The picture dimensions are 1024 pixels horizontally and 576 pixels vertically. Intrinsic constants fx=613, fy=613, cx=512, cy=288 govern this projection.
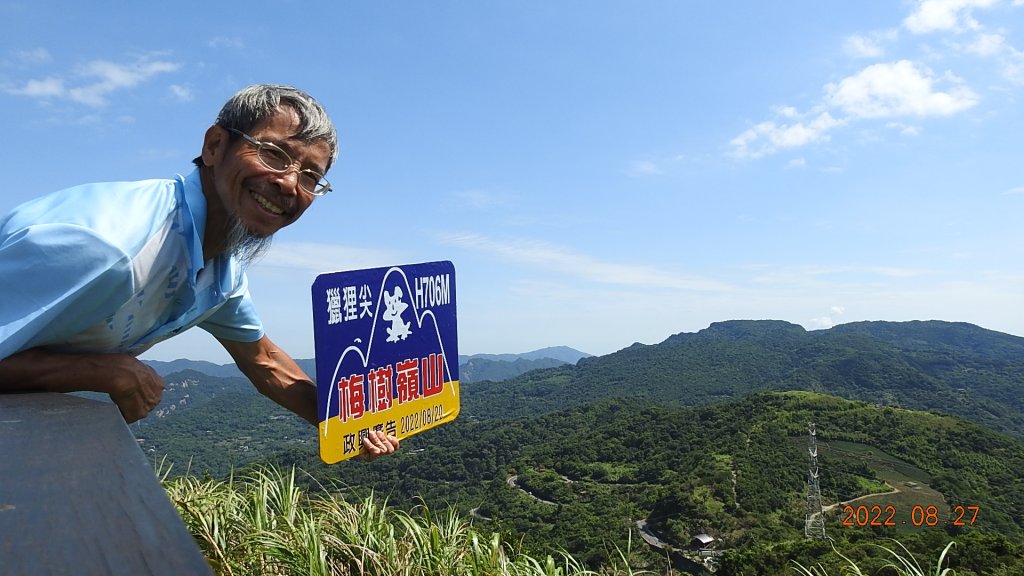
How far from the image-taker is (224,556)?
215cm

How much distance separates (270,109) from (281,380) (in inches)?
35.1

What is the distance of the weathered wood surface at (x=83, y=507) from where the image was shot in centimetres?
44

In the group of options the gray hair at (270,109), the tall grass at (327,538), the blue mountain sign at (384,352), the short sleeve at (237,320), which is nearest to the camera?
the gray hair at (270,109)

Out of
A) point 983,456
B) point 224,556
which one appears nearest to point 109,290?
point 224,556

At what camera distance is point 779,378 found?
11125cm

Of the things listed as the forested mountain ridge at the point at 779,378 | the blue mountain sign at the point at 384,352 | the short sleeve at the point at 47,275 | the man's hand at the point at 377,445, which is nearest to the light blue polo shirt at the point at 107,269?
the short sleeve at the point at 47,275

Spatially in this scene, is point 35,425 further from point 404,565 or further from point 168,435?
point 168,435

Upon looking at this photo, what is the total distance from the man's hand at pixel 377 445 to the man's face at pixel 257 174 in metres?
0.75

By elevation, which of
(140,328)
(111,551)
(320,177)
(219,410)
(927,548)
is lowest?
(219,410)

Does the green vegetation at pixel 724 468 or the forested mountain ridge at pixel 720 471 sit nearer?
the green vegetation at pixel 724 468

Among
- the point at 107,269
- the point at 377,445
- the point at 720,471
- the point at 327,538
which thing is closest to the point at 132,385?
the point at 107,269

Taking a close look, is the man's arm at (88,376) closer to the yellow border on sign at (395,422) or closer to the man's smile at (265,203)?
the man's smile at (265,203)

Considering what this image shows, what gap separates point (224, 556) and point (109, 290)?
4.73ft
